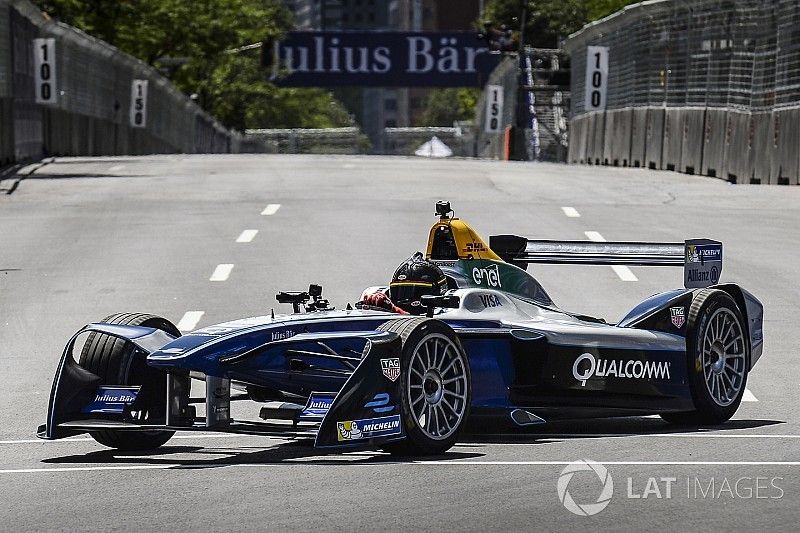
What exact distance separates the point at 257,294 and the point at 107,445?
25.4 feet

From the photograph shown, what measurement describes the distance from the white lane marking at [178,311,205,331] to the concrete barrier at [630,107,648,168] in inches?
1179

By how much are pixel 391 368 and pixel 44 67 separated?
37023 mm

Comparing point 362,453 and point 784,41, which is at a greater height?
point 784,41

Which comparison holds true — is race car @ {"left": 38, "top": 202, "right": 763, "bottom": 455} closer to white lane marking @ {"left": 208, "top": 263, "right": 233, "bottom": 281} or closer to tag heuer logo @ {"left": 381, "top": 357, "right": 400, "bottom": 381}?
tag heuer logo @ {"left": 381, "top": 357, "right": 400, "bottom": 381}

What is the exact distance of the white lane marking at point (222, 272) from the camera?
19516 mm

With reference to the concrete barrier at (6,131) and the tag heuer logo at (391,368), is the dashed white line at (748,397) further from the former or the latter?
the concrete barrier at (6,131)

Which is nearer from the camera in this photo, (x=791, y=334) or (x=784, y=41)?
(x=791, y=334)

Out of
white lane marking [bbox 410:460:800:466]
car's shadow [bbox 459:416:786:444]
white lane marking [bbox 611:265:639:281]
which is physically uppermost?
white lane marking [bbox 410:460:800:466]

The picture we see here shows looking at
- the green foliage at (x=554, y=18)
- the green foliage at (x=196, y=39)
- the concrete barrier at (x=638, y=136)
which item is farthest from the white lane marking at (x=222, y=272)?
the green foliage at (x=554, y=18)

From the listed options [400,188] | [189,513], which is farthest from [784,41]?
[189,513]

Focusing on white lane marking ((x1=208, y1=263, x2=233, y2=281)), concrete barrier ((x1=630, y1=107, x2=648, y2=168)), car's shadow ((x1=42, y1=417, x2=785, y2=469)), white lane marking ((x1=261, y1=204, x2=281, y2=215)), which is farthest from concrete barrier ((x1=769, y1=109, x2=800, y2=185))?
car's shadow ((x1=42, y1=417, x2=785, y2=469))

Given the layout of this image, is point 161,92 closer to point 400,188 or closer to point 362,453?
point 400,188

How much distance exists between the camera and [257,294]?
60.0ft

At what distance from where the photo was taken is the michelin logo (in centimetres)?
958
